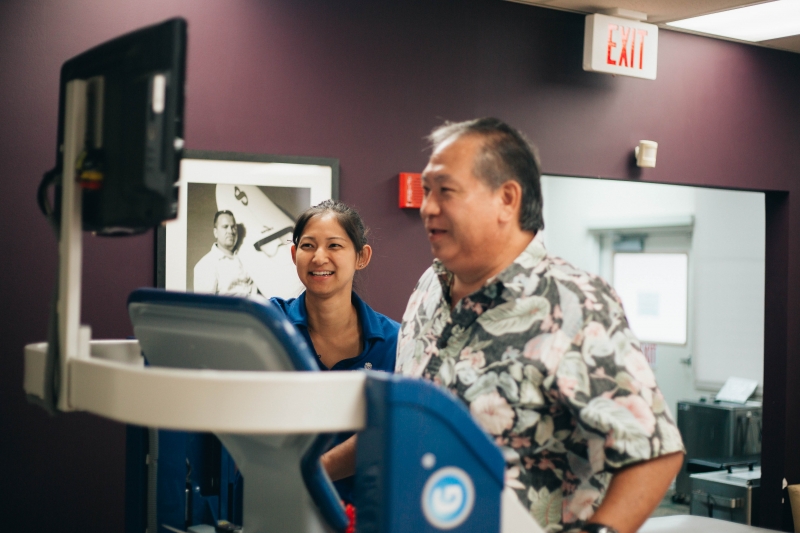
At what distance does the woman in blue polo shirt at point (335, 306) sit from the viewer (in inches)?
92.7

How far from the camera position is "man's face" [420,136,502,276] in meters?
1.47

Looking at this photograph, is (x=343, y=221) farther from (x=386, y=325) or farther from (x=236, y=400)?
(x=236, y=400)

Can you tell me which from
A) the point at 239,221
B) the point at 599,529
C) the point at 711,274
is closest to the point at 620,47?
the point at 239,221

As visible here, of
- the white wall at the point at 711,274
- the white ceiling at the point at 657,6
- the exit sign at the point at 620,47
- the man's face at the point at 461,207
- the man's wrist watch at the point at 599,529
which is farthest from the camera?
the white wall at the point at 711,274

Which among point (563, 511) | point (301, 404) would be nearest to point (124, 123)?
point (301, 404)

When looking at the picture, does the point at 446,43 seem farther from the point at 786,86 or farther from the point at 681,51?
the point at 786,86

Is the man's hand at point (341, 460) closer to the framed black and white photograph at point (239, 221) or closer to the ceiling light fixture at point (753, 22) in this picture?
the framed black and white photograph at point (239, 221)

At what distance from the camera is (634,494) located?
1291mm

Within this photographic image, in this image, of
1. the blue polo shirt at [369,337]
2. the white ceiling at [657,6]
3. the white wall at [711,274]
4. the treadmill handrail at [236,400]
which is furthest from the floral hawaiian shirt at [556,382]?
the white wall at [711,274]

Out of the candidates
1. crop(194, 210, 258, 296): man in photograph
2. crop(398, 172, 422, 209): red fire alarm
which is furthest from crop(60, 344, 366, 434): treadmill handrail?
crop(398, 172, 422, 209): red fire alarm

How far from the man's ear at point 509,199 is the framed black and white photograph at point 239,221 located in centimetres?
200

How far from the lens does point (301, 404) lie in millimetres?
944

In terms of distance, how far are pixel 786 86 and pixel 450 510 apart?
4.95 metres

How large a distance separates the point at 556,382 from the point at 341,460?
20.9 inches
